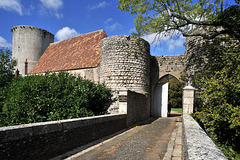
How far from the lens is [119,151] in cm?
446

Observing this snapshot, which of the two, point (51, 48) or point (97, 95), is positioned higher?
point (51, 48)

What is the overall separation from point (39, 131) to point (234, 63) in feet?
23.5

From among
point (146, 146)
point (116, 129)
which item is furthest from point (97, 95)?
point (146, 146)

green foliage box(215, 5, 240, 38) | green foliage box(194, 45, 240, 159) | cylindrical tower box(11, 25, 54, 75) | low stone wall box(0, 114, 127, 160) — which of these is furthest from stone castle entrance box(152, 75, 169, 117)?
cylindrical tower box(11, 25, 54, 75)

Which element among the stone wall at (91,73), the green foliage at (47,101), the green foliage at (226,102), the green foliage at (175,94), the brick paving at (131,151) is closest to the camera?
the brick paving at (131,151)

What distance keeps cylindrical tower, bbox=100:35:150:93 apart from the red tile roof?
248 centimetres

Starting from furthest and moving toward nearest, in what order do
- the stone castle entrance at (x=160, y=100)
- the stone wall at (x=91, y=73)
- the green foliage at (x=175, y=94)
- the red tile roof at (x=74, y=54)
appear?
the green foliage at (x=175, y=94), the red tile roof at (x=74, y=54), the stone castle entrance at (x=160, y=100), the stone wall at (x=91, y=73)

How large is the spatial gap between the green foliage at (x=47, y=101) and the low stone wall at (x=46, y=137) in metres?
1.92

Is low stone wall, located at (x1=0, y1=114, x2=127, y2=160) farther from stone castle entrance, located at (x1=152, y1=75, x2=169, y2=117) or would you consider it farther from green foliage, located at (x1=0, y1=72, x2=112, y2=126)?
stone castle entrance, located at (x1=152, y1=75, x2=169, y2=117)

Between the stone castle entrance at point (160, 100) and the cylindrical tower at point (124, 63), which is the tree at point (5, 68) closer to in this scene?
the cylindrical tower at point (124, 63)

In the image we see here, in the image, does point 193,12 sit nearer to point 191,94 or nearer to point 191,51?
point 191,51

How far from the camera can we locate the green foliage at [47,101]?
674 centimetres

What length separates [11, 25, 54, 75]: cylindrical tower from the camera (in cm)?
2264

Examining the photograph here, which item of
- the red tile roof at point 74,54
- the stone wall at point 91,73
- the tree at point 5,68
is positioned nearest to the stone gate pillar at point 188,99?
the stone wall at point 91,73
